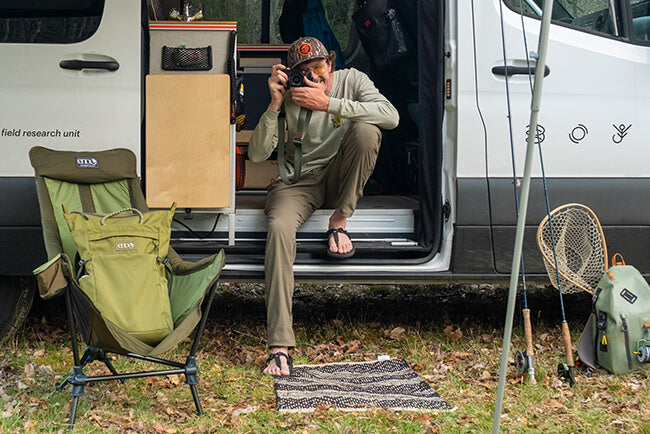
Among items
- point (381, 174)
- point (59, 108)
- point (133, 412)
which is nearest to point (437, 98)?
point (381, 174)

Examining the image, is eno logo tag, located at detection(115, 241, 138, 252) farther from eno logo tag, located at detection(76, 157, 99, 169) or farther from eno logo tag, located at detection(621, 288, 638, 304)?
eno logo tag, located at detection(621, 288, 638, 304)

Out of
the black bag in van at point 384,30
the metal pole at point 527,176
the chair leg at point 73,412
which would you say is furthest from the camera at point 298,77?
the chair leg at point 73,412

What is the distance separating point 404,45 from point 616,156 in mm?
1347

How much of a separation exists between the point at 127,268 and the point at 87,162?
0.57 m

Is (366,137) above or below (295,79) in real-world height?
below

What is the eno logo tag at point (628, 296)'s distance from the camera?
356 cm

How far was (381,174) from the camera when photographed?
509cm

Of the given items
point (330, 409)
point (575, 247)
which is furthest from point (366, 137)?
point (330, 409)

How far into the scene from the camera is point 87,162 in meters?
3.49

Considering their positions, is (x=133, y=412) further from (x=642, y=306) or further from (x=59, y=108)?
(x=642, y=306)

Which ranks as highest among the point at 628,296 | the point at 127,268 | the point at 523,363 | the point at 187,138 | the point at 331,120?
the point at 331,120

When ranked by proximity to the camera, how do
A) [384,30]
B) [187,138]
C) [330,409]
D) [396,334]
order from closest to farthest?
[330,409] < [187,138] < [396,334] < [384,30]

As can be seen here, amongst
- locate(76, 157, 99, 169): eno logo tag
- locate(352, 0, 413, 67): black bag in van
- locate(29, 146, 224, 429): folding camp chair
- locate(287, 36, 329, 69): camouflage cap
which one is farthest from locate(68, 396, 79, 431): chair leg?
locate(352, 0, 413, 67): black bag in van

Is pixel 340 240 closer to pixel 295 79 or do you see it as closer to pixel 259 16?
pixel 295 79
